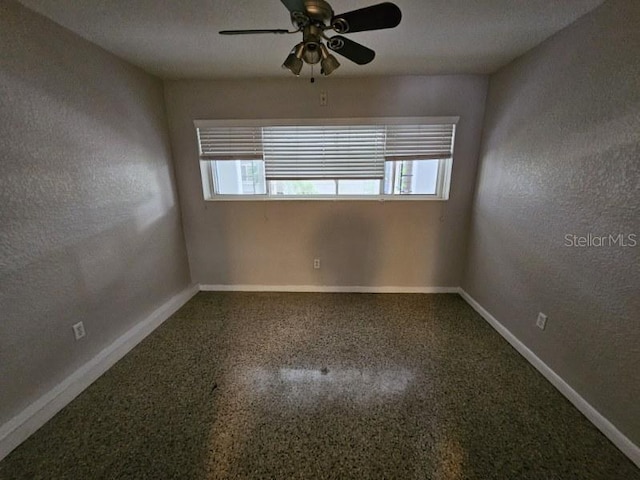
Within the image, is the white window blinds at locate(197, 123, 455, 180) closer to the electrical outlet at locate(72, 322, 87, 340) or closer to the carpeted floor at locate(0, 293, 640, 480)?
the carpeted floor at locate(0, 293, 640, 480)

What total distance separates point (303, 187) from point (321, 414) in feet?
6.86

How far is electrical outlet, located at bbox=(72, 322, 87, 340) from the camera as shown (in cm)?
171

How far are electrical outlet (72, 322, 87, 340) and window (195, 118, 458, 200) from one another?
158cm

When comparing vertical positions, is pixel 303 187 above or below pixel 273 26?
below

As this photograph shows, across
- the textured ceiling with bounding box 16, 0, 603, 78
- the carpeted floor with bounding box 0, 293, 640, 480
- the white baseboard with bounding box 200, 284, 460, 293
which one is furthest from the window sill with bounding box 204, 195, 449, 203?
the carpeted floor with bounding box 0, 293, 640, 480

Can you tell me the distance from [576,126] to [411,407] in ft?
6.45

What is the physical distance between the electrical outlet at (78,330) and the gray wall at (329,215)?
1332mm

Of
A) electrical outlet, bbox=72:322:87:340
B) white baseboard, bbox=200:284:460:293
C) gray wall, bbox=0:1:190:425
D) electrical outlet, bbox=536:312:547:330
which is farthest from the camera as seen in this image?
white baseboard, bbox=200:284:460:293

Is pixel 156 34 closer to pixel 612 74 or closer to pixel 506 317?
pixel 612 74

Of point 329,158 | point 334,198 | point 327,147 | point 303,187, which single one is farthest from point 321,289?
point 327,147

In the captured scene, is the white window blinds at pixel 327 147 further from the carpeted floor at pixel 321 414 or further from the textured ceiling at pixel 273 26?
the carpeted floor at pixel 321 414

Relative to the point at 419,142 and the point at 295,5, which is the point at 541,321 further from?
the point at 295,5

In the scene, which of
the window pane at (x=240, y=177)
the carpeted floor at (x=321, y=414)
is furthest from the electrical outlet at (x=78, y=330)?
the window pane at (x=240, y=177)

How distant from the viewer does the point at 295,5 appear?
3.45 ft
